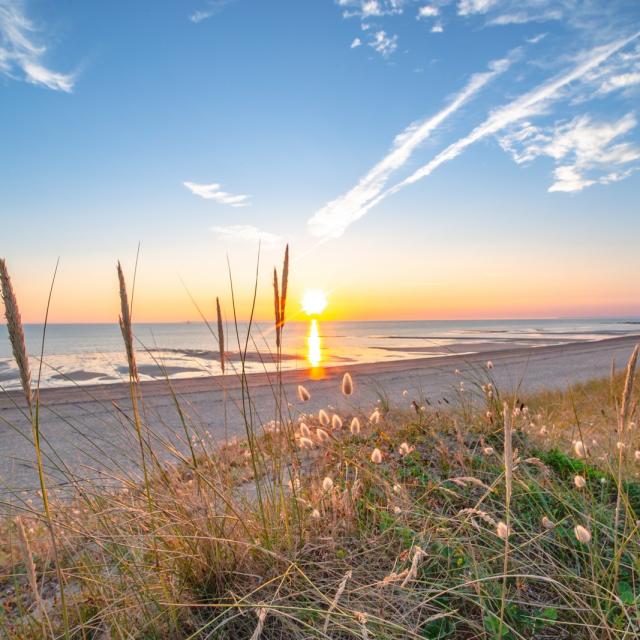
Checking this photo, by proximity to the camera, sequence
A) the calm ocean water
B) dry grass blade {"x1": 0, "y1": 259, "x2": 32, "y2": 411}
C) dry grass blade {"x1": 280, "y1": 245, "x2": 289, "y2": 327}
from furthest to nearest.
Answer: the calm ocean water
dry grass blade {"x1": 280, "y1": 245, "x2": 289, "y2": 327}
dry grass blade {"x1": 0, "y1": 259, "x2": 32, "y2": 411}

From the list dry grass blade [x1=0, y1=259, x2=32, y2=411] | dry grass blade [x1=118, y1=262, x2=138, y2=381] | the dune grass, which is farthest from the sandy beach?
dry grass blade [x1=0, y1=259, x2=32, y2=411]

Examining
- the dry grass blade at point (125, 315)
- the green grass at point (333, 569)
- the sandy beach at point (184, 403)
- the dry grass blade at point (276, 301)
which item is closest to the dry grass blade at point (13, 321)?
the dry grass blade at point (125, 315)

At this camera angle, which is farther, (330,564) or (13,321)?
(330,564)

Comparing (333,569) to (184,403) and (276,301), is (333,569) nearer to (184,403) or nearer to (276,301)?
(276,301)

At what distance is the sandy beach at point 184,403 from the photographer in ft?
19.8

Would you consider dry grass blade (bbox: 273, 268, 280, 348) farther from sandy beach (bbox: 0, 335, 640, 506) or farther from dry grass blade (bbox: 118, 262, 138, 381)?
sandy beach (bbox: 0, 335, 640, 506)

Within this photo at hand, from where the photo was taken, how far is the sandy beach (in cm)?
603

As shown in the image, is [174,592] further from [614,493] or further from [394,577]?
[614,493]

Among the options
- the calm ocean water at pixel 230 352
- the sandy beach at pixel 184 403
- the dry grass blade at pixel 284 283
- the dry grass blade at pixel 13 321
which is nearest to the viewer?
the dry grass blade at pixel 13 321

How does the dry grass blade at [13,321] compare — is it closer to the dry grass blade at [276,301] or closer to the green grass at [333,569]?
the green grass at [333,569]

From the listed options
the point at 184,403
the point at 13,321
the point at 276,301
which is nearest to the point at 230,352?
the point at 276,301

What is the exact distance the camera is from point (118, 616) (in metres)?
2.04

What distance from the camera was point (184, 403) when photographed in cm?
1010

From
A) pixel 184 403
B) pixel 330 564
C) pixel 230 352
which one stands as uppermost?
pixel 230 352
